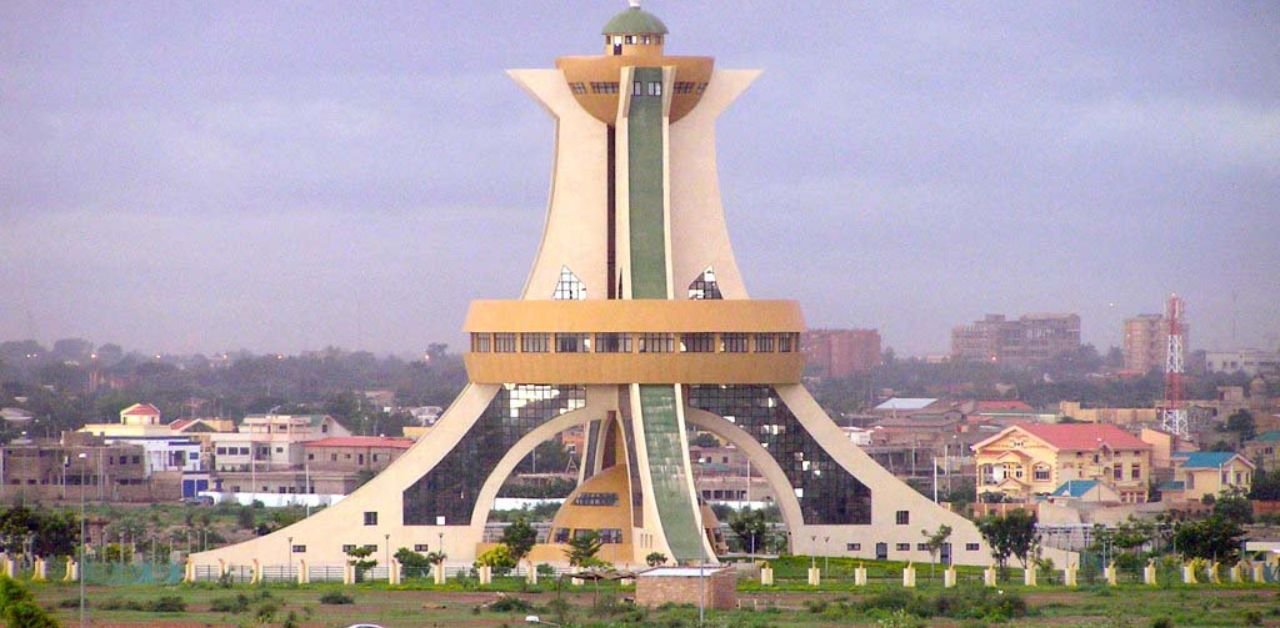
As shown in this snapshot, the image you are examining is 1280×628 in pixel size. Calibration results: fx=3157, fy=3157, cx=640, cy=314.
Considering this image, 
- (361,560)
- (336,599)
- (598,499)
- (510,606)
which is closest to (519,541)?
(598,499)

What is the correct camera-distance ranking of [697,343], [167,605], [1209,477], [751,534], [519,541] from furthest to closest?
[1209,477] → [751,534] → [697,343] → [519,541] → [167,605]

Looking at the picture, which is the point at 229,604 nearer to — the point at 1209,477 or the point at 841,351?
the point at 1209,477

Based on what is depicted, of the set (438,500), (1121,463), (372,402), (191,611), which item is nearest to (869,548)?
(438,500)

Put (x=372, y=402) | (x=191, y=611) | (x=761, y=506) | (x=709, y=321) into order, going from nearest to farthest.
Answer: (x=191, y=611)
(x=709, y=321)
(x=761, y=506)
(x=372, y=402)

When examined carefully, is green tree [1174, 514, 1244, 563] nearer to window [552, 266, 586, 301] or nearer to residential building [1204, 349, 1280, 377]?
window [552, 266, 586, 301]

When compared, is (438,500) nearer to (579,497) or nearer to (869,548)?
(579,497)

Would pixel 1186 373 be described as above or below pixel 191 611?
above
